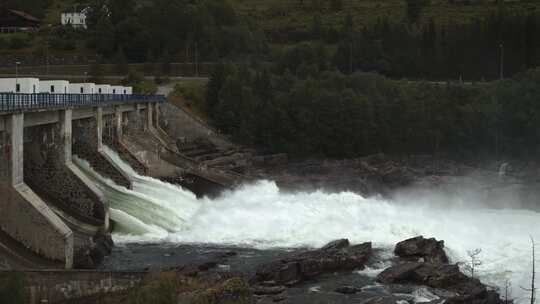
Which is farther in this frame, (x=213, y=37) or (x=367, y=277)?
(x=213, y=37)

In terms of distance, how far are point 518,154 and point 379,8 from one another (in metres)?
73.5

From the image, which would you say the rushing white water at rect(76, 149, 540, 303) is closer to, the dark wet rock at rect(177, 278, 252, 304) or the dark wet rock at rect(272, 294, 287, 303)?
the dark wet rock at rect(272, 294, 287, 303)

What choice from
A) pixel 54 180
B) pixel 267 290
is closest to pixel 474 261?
pixel 267 290

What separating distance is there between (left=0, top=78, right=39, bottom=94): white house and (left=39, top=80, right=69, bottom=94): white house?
11.9ft

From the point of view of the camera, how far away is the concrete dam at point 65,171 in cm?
2666

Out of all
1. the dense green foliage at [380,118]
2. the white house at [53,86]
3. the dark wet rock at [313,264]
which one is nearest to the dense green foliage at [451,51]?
the dense green foliage at [380,118]

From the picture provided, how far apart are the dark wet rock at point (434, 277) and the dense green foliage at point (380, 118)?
1467 inches

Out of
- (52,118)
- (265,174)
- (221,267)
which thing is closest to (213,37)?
(265,174)

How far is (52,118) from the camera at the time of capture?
113 feet

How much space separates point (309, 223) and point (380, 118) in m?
32.8

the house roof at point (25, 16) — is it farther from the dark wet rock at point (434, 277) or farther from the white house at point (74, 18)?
the dark wet rock at point (434, 277)

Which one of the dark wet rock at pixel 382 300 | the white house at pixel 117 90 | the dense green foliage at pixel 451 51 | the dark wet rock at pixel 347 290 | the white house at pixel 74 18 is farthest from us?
the white house at pixel 74 18

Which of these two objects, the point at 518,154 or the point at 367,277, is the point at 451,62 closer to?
the point at 518,154

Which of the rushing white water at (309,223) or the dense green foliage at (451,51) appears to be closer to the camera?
the rushing white water at (309,223)
